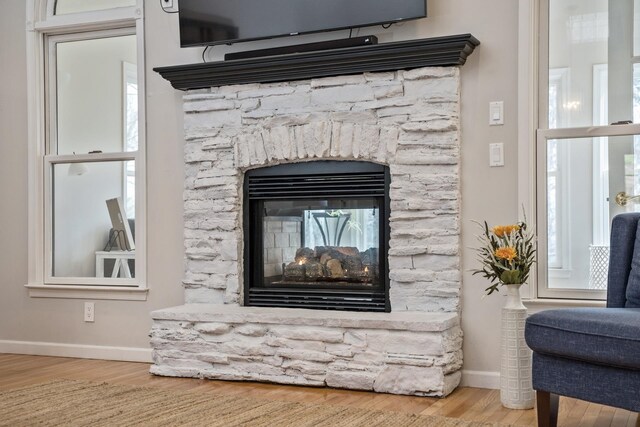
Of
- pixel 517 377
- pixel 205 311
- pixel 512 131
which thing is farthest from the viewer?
pixel 205 311

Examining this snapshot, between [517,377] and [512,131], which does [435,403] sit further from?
[512,131]

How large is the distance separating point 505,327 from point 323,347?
896mm

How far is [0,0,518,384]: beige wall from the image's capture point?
405cm

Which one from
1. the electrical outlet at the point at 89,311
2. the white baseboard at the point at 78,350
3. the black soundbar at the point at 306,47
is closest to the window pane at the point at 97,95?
the black soundbar at the point at 306,47

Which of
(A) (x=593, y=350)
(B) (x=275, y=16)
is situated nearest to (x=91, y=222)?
(B) (x=275, y=16)

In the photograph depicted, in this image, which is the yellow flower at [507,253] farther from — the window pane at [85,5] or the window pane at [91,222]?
the window pane at [85,5]

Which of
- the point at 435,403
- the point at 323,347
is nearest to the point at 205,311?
the point at 323,347

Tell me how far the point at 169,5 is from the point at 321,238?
63.4 inches

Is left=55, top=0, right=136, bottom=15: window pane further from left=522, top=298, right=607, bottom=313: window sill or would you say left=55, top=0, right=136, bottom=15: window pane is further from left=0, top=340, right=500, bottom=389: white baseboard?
left=522, top=298, right=607, bottom=313: window sill

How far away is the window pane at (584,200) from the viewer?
388 cm

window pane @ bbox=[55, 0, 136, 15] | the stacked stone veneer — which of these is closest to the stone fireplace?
the stacked stone veneer

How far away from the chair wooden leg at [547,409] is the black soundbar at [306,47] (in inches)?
77.3

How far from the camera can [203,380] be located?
4250 millimetres

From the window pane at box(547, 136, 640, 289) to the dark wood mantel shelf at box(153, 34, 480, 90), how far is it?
655 millimetres
